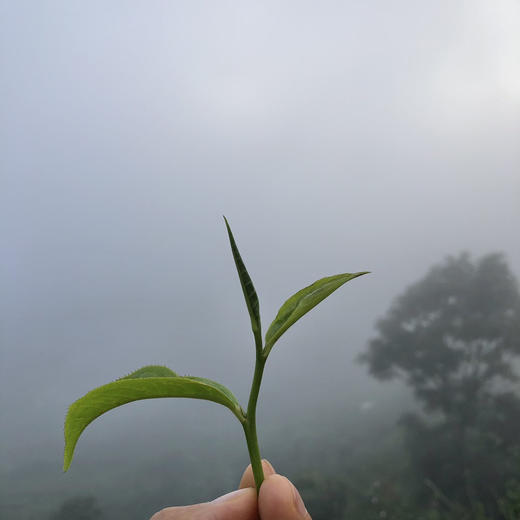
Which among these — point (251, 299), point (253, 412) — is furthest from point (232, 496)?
point (251, 299)

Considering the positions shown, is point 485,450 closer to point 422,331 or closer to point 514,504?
point 514,504

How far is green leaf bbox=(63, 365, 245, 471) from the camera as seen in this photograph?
1.57 ft

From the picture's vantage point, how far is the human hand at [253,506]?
59 centimetres

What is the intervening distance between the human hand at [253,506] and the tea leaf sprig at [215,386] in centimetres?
8

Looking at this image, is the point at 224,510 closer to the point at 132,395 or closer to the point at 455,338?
the point at 132,395

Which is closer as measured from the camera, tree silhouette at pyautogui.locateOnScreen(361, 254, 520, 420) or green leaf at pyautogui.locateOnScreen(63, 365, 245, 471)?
green leaf at pyautogui.locateOnScreen(63, 365, 245, 471)

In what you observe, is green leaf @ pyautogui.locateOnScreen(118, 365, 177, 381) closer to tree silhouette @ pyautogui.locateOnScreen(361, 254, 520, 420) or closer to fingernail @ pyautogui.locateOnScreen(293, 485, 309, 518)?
fingernail @ pyautogui.locateOnScreen(293, 485, 309, 518)

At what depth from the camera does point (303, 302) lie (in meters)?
0.52

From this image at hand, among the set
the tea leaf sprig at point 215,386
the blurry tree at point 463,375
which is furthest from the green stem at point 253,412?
the blurry tree at point 463,375

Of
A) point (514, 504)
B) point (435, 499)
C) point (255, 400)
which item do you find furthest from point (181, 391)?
point (435, 499)

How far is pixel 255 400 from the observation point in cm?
51

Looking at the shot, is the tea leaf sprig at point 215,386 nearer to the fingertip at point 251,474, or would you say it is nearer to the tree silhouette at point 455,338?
the fingertip at point 251,474

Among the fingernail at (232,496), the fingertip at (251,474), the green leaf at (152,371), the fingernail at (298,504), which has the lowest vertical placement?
the fingernail at (298,504)

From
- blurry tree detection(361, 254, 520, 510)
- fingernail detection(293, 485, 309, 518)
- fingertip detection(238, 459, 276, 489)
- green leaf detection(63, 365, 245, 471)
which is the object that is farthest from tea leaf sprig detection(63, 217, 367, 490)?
blurry tree detection(361, 254, 520, 510)
